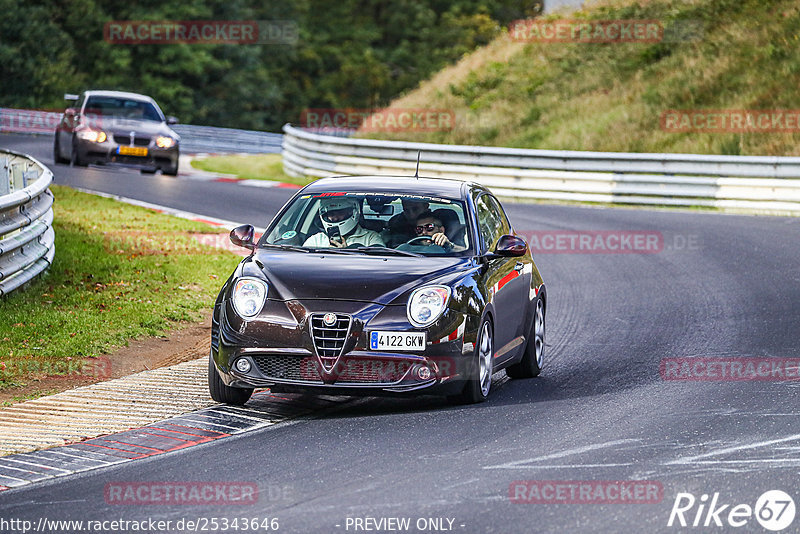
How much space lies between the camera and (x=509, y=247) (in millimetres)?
9547

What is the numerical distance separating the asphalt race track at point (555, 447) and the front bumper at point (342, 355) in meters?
0.25

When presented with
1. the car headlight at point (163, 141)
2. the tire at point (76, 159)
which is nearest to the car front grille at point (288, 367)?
the car headlight at point (163, 141)

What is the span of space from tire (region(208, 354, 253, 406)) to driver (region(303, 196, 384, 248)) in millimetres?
1227

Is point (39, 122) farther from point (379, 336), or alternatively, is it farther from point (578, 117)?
point (379, 336)

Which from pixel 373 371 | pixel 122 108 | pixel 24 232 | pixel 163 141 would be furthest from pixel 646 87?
pixel 373 371

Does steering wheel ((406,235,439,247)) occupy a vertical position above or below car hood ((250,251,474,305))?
above

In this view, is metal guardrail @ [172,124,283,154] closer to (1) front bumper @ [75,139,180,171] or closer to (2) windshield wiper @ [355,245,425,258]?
(1) front bumper @ [75,139,180,171]

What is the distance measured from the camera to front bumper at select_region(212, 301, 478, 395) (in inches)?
331

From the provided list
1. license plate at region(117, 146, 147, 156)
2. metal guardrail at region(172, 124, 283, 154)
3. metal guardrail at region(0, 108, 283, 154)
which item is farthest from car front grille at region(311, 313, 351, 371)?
metal guardrail at region(172, 124, 283, 154)

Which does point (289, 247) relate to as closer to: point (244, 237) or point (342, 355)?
point (244, 237)

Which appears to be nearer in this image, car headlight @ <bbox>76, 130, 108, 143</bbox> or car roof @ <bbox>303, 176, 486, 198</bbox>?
car roof @ <bbox>303, 176, 486, 198</bbox>

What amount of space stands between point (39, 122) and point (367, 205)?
43.8m

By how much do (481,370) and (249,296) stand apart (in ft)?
5.48

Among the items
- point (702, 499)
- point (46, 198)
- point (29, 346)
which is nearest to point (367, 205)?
point (29, 346)
